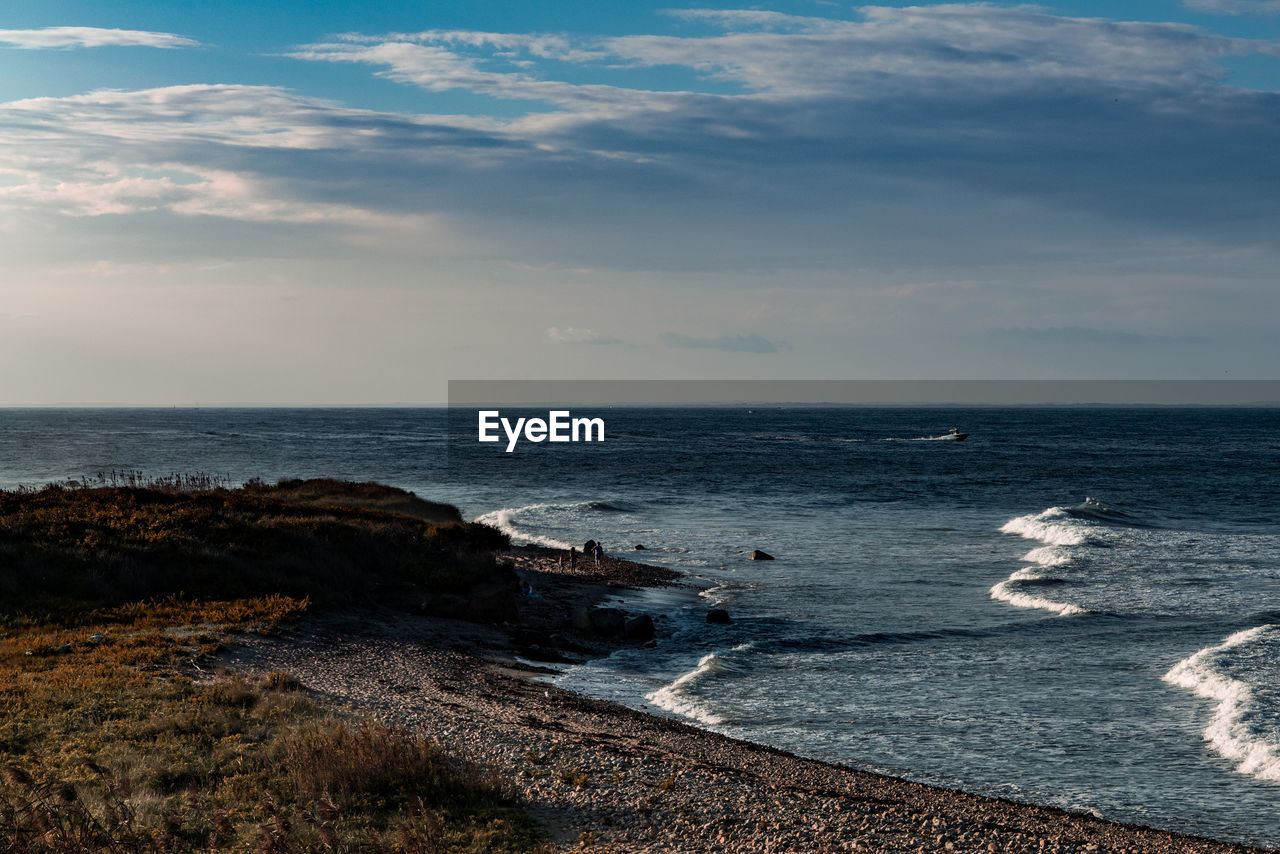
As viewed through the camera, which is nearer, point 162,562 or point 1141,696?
point 1141,696

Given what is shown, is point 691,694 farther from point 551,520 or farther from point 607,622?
point 551,520

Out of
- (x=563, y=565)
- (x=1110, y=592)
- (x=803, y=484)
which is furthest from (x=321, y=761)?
(x=803, y=484)

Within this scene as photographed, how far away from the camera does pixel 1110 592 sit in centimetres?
3234

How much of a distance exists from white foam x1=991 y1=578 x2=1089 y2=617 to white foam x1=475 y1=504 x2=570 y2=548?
67.8ft

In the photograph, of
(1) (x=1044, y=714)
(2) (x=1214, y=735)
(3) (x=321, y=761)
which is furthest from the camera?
(1) (x=1044, y=714)

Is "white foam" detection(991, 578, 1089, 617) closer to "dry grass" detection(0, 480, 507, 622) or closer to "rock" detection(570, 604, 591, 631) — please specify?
"rock" detection(570, 604, 591, 631)

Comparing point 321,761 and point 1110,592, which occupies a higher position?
point 321,761

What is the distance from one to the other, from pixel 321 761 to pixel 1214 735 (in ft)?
54.4

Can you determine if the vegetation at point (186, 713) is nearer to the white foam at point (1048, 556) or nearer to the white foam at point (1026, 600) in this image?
the white foam at point (1026, 600)

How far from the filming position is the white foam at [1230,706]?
53.7 ft

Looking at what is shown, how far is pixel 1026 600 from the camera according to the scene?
30844mm

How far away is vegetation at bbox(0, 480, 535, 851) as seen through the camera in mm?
10188

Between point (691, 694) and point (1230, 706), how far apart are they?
11354 millimetres

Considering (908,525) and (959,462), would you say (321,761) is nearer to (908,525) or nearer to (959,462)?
(908,525)
